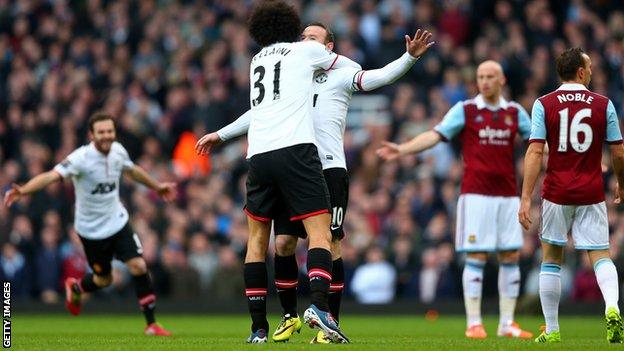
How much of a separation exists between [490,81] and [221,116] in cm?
1075

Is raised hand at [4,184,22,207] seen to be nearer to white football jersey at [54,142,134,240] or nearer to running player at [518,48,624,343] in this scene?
white football jersey at [54,142,134,240]

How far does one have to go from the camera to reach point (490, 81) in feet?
47.8

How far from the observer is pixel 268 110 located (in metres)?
10.8

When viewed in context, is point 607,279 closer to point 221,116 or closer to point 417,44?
point 417,44

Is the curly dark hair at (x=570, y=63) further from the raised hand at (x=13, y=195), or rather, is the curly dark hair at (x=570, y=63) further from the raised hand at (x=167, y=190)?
the raised hand at (x=13, y=195)

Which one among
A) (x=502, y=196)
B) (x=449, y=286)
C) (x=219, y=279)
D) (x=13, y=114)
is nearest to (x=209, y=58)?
(x=13, y=114)

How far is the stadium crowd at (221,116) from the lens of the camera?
2167 cm

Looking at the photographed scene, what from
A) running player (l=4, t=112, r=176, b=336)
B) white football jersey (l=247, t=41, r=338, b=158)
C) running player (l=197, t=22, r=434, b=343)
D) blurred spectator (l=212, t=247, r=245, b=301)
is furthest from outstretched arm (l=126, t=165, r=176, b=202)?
blurred spectator (l=212, t=247, r=245, b=301)

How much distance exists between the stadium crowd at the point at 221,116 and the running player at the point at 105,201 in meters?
6.01

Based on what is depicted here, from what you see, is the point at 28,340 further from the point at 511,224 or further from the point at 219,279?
the point at 219,279

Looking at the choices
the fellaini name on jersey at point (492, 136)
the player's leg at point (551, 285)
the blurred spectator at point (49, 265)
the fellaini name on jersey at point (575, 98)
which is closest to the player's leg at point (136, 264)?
the fellaini name on jersey at point (492, 136)

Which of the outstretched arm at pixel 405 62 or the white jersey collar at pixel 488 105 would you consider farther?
the white jersey collar at pixel 488 105

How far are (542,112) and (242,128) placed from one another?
8.37 feet

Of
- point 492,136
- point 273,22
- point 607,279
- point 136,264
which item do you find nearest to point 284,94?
point 273,22
